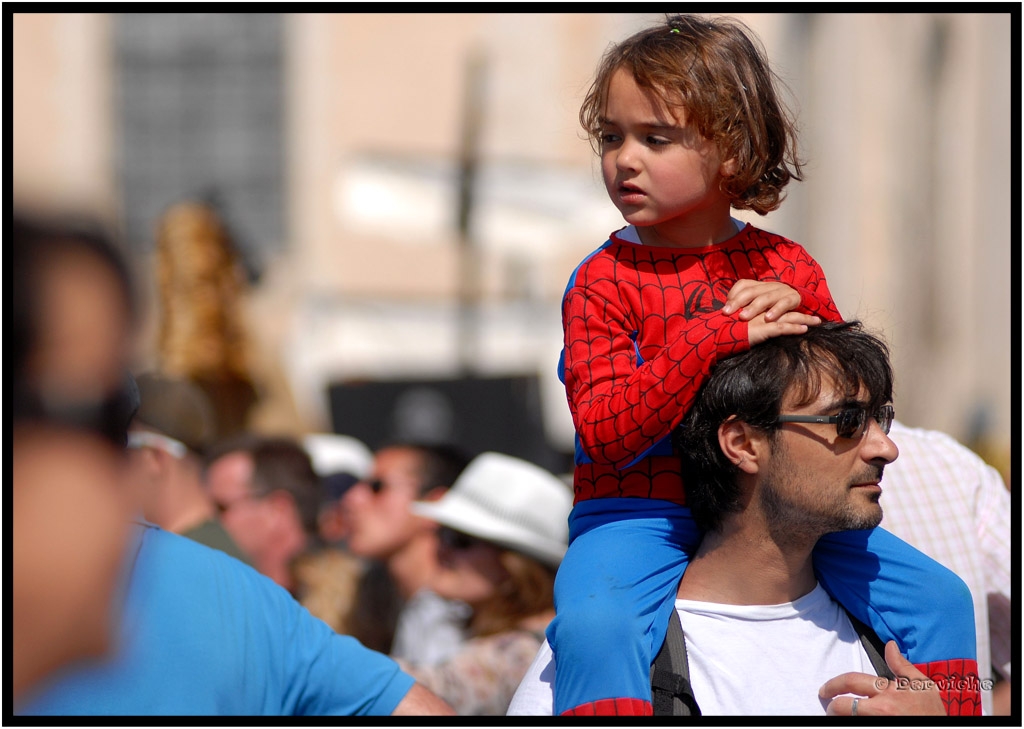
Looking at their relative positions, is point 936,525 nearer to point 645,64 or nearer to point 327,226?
point 645,64

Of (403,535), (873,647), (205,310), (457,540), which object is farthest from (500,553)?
(205,310)

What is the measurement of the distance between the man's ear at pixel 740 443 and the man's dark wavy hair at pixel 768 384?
0.01 meters

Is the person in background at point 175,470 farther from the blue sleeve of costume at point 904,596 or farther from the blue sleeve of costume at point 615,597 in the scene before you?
the blue sleeve of costume at point 904,596

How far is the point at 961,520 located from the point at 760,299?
1244 millimetres

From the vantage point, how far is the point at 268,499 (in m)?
5.45

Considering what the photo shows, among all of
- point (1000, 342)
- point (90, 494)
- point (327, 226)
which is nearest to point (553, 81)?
point (327, 226)

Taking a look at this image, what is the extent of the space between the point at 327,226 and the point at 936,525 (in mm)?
14818

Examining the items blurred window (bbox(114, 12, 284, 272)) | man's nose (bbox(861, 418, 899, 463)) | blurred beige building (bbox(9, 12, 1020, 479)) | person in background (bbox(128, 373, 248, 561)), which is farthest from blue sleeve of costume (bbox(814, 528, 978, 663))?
blurred window (bbox(114, 12, 284, 272))

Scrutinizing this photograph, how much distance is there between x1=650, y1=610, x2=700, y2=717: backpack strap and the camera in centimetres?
246

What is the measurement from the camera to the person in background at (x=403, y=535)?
17.3 feet

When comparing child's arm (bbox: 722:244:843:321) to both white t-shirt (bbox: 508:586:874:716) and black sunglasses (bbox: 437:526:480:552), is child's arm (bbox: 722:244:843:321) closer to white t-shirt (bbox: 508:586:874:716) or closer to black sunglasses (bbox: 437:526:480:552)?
white t-shirt (bbox: 508:586:874:716)

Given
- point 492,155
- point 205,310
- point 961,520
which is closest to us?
point 961,520

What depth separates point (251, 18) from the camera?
59.1 ft

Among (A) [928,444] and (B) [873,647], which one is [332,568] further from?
(B) [873,647]
